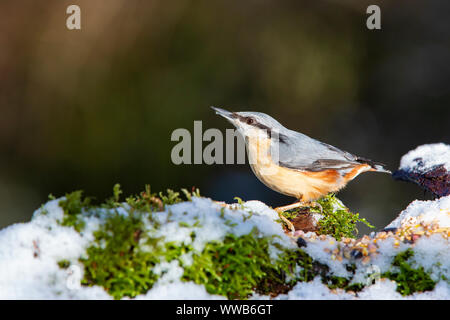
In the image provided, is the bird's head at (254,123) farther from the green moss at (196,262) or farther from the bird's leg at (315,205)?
the green moss at (196,262)

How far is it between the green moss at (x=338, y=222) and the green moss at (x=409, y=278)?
2.77ft

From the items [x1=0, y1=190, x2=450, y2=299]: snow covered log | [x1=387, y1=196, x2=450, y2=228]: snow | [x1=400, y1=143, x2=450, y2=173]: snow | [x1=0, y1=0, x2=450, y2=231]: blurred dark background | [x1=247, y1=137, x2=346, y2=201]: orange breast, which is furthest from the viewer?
[x1=0, y1=0, x2=450, y2=231]: blurred dark background

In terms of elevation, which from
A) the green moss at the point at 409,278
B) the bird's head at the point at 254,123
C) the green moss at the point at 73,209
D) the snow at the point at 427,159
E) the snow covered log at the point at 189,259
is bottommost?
the green moss at the point at 409,278

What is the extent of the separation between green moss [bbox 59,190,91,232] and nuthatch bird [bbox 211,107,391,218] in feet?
4.94

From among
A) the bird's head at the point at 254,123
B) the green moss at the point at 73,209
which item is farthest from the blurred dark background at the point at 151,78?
the green moss at the point at 73,209

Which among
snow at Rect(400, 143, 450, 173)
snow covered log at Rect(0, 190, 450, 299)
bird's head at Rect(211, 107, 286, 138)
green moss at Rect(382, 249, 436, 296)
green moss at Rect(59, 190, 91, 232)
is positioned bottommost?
green moss at Rect(382, 249, 436, 296)

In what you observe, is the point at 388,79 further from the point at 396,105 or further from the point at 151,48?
the point at 151,48

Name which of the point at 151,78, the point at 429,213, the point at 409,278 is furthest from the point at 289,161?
the point at 151,78

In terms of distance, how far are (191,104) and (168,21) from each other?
95 centimetres

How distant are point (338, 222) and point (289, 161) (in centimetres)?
55

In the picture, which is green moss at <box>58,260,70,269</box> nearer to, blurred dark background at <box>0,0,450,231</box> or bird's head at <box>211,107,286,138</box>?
bird's head at <box>211,107,286,138</box>

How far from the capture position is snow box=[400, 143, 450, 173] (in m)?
3.02

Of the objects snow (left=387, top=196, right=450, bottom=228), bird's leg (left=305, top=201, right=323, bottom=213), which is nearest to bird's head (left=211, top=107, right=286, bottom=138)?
bird's leg (left=305, top=201, right=323, bottom=213)

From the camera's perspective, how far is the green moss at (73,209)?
150 cm
